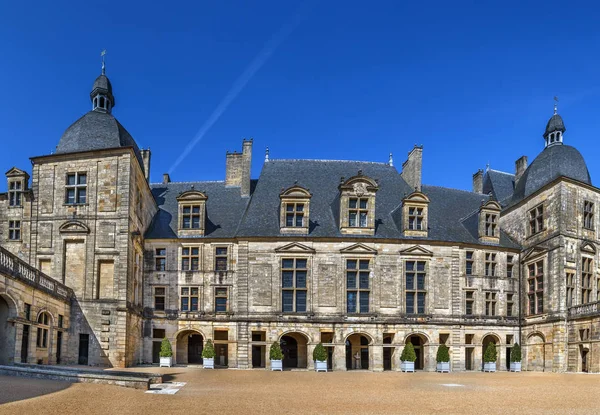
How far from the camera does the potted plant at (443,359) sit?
30.4 metres

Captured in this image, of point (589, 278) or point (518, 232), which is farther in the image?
point (518, 232)

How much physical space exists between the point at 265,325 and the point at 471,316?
10.8m

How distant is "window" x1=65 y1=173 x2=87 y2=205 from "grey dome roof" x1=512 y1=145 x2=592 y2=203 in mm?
23355

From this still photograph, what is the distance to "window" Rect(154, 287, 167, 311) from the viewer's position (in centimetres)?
3253

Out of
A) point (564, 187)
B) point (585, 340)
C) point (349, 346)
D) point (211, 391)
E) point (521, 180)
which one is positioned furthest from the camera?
point (521, 180)

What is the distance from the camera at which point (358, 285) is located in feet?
105

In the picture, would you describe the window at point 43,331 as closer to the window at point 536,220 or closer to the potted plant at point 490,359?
the potted plant at point 490,359

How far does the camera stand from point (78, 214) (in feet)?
94.1

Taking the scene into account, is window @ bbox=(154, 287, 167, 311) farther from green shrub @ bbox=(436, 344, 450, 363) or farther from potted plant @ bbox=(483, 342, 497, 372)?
potted plant @ bbox=(483, 342, 497, 372)

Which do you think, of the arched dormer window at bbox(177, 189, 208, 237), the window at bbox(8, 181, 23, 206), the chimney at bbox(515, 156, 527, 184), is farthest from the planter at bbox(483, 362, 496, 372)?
the window at bbox(8, 181, 23, 206)

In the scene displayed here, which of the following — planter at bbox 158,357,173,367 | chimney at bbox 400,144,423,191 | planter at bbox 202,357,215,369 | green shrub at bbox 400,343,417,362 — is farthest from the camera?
chimney at bbox 400,144,423,191

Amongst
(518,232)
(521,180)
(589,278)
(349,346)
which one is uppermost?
(521,180)

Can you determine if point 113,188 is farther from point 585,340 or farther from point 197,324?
point 585,340

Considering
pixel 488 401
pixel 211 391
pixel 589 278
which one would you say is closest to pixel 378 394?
pixel 488 401
